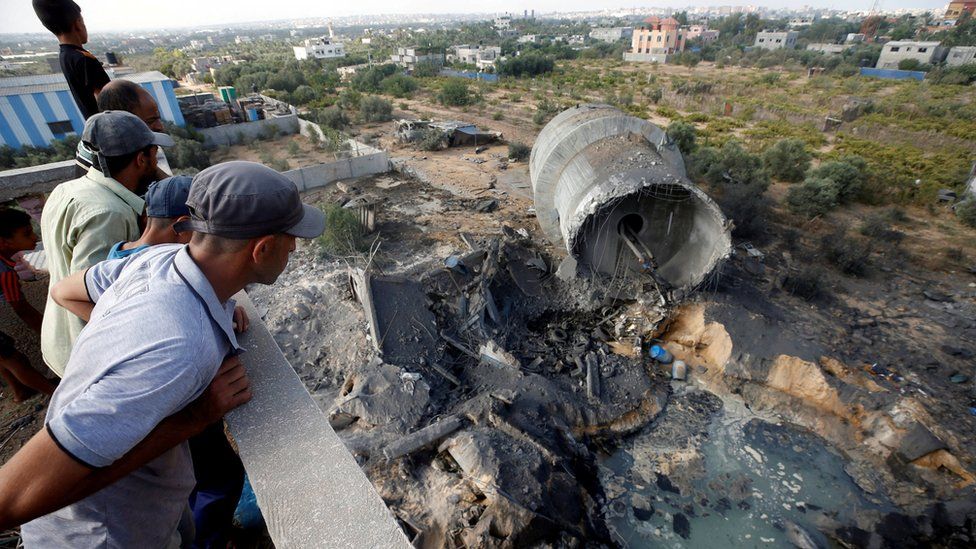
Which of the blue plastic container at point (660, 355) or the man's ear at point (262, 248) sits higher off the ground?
the man's ear at point (262, 248)

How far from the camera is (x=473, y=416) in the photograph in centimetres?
497

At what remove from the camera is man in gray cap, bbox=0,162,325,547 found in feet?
3.46

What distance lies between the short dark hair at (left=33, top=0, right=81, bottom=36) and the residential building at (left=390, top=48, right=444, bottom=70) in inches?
1628

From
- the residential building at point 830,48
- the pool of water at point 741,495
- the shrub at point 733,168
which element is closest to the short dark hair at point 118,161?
the pool of water at point 741,495

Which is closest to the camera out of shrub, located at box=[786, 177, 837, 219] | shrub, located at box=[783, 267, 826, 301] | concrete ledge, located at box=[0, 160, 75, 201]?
concrete ledge, located at box=[0, 160, 75, 201]

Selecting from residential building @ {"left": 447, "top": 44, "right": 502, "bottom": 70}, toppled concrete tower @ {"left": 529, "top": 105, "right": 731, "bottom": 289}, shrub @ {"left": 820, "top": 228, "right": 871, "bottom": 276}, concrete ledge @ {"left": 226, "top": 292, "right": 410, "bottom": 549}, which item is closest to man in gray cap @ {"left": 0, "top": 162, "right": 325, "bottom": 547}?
concrete ledge @ {"left": 226, "top": 292, "right": 410, "bottom": 549}

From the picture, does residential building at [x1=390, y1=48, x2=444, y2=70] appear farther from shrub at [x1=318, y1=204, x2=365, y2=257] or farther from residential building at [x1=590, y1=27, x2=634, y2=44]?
residential building at [x1=590, y1=27, x2=634, y2=44]

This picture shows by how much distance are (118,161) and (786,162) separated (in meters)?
16.6

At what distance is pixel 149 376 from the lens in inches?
44.1

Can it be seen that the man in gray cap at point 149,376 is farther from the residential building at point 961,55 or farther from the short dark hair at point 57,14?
the residential building at point 961,55

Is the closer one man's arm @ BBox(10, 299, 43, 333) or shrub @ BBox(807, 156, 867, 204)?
man's arm @ BBox(10, 299, 43, 333)

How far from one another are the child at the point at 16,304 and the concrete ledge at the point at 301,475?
325cm

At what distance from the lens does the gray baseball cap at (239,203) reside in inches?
54.4

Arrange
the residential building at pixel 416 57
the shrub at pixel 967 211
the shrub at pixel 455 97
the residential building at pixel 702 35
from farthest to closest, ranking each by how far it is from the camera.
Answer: the residential building at pixel 702 35 → the residential building at pixel 416 57 → the shrub at pixel 455 97 → the shrub at pixel 967 211
